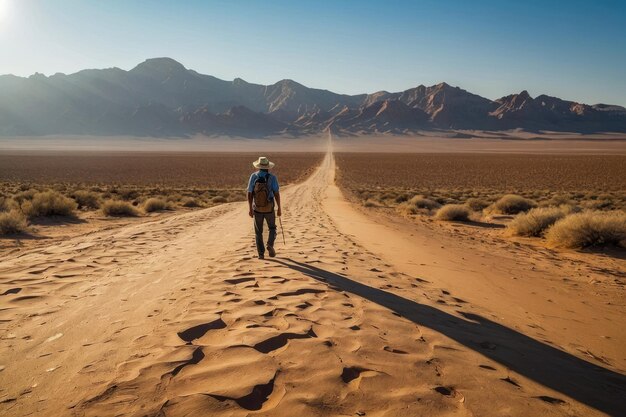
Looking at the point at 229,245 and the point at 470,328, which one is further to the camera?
the point at 229,245

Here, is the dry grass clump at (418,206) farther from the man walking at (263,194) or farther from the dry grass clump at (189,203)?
the man walking at (263,194)

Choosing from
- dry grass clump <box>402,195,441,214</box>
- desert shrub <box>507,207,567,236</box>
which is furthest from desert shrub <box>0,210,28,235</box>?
desert shrub <box>507,207,567,236</box>

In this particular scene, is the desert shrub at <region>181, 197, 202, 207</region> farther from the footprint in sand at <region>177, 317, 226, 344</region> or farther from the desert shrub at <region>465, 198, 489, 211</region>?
the footprint in sand at <region>177, 317, 226, 344</region>

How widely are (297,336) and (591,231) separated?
1004cm

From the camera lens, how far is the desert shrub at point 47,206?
13609mm

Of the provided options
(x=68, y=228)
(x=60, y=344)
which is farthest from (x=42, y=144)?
(x=60, y=344)

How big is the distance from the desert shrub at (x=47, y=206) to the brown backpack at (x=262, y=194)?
10.8 meters

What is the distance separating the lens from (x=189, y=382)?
297cm

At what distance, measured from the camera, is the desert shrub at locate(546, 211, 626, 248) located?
10.2m

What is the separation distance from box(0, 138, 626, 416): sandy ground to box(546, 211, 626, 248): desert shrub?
2.87 meters

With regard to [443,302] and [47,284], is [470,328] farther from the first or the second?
[47,284]

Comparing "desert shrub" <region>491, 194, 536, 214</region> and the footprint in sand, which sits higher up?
the footprint in sand

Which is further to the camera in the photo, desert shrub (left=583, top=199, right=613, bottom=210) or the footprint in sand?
desert shrub (left=583, top=199, right=613, bottom=210)

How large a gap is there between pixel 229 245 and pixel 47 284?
3.62m
